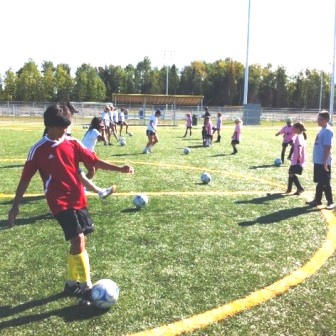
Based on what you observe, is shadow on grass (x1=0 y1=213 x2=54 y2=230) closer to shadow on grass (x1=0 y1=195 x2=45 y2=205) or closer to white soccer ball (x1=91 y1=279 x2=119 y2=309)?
shadow on grass (x1=0 y1=195 x2=45 y2=205)

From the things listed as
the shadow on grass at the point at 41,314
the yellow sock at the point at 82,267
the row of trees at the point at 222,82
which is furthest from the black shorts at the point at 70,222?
the row of trees at the point at 222,82

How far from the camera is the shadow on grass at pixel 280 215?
7623mm

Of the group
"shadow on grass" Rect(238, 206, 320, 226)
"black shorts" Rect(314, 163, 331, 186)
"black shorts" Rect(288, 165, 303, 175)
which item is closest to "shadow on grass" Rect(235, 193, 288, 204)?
"black shorts" Rect(288, 165, 303, 175)

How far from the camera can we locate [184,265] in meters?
5.56

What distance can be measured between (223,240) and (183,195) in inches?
128

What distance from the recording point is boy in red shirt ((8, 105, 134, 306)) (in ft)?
14.2

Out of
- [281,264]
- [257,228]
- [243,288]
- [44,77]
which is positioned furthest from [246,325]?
[44,77]

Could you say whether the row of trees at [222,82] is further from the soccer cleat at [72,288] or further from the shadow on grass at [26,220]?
the soccer cleat at [72,288]

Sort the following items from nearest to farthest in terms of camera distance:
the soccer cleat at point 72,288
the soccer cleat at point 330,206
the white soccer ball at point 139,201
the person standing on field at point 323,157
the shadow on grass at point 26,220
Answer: the soccer cleat at point 72,288, the shadow on grass at point 26,220, the white soccer ball at point 139,201, the person standing on field at point 323,157, the soccer cleat at point 330,206

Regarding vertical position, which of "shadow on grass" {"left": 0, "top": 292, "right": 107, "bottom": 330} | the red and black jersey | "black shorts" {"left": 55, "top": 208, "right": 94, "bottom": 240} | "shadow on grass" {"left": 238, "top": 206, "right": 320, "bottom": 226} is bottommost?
"shadow on grass" {"left": 0, "top": 292, "right": 107, "bottom": 330}

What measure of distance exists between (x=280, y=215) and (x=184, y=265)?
10.5 feet

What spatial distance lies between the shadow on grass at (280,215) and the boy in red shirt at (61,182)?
367 cm

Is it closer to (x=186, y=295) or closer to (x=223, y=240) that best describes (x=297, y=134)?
(x=223, y=240)

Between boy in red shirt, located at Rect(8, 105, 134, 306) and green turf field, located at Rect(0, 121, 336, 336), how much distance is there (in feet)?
1.95
